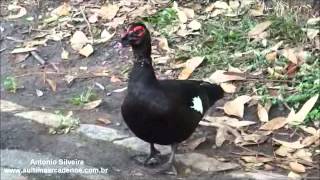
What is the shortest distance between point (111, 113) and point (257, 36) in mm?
1523

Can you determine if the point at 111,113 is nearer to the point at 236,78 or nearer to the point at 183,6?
the point at 236,78

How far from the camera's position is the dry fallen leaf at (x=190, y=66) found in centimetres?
536

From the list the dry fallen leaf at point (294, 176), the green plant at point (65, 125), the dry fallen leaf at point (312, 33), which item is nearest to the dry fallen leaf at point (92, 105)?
the green plant at point (65, 125)

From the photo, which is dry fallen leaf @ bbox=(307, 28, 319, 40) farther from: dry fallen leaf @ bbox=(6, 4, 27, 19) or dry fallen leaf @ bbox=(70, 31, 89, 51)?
dry fallen leaf @ bbox=(6, 4, 27, 19)

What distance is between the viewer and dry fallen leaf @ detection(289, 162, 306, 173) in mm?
4043

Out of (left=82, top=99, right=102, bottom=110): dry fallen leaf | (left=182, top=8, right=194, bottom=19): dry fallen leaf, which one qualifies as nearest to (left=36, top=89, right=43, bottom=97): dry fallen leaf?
(left=82, top=99, right=102, bottom=110): dry fallen leaf

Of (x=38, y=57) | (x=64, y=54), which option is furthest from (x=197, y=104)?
(x=38, y=57)

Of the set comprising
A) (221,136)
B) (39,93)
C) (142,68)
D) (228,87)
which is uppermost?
(142,68)

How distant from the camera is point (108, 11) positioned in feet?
21.3

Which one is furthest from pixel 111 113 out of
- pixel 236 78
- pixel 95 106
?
pixel 236 78

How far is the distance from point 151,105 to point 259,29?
6.90ft

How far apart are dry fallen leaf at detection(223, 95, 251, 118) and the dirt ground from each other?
65mm

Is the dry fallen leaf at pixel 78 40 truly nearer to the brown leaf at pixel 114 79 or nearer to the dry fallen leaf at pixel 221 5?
the brown leaf at pixel 114 79

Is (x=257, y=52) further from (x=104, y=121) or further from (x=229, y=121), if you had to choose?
(x=104, y=121)
